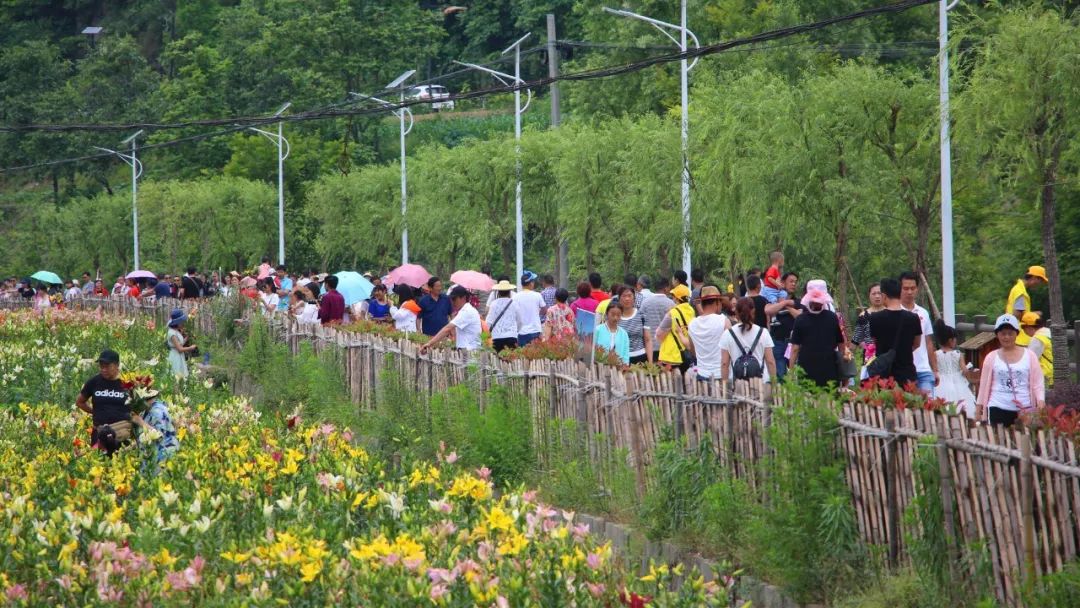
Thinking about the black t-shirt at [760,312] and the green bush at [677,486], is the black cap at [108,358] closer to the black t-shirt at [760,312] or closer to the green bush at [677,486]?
the green bush at [677,486]

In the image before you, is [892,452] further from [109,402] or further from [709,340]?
[109,402]

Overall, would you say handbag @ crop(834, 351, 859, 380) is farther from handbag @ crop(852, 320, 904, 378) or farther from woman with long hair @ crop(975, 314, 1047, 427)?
woman with long hair @ crop(975, 314, 1047, 427)

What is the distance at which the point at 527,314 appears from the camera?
1984 centimetres

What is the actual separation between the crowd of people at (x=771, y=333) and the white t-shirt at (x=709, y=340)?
0.04ft

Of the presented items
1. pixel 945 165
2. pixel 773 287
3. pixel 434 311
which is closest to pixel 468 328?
pixel 773 287

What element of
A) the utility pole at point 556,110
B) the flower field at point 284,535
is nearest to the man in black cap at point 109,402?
the flower field at point 284,535

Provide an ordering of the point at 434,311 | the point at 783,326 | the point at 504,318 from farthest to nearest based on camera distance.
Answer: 1. the point at 434,311
2. the point at 504,318
3. the point at 783,326

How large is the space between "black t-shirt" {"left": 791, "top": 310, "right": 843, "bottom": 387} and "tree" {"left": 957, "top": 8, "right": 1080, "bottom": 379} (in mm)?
7426

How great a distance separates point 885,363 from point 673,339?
379 cm

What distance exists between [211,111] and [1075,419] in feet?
271

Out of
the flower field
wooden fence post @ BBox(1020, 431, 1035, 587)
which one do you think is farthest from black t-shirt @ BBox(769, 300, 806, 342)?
wooden fence post @ BBox(1020, 431, 1035, 587)

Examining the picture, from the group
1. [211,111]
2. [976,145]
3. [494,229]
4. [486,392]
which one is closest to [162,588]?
[486,392]

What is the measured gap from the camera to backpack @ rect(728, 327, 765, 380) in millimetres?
13659

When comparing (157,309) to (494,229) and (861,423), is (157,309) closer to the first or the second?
(494,229)
